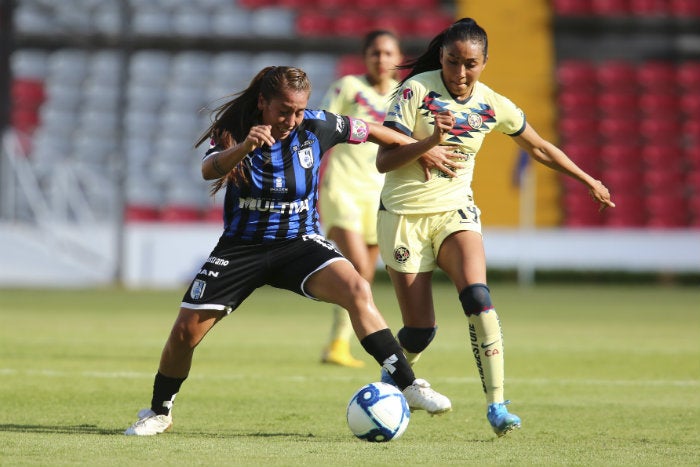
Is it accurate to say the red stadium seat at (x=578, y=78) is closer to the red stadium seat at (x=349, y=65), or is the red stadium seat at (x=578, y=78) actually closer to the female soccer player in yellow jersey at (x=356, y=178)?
the red stadium seat at (x=349, y=65)

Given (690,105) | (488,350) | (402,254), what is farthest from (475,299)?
(690,105)

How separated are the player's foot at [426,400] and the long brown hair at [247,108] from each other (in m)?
1.48

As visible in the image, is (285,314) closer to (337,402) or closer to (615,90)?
(337,402)

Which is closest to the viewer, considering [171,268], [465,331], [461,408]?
[461,408]

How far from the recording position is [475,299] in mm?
6508

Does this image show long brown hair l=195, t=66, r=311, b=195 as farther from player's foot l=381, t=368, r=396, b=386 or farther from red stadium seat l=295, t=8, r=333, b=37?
red stadium seat l=295, t=8, r=333, b=37

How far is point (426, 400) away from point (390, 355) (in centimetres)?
32

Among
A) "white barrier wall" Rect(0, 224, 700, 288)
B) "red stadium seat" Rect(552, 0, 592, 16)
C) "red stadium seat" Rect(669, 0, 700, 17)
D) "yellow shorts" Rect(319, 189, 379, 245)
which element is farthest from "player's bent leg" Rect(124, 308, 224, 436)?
"red stadium seat" Rect(669, 0, 700, 17)

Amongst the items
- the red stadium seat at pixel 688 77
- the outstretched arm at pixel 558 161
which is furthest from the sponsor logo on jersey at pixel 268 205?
the red stadium seat at pixel 688 77

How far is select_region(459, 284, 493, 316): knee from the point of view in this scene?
6496 mm

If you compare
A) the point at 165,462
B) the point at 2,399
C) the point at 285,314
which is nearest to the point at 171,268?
the point at 285,314

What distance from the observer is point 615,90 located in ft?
101

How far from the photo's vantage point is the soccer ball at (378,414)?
6.11m

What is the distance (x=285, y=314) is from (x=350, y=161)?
7030mm
